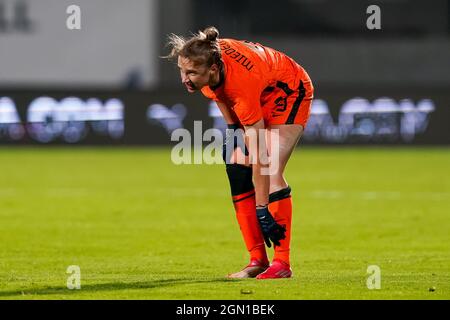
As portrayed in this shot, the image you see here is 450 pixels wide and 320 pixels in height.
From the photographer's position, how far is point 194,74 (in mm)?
9336

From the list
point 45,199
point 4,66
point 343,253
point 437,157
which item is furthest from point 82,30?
point 343,253

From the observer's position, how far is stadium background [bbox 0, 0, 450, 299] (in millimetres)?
11594

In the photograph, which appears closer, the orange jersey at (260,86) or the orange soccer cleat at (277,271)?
the orange jersey at (260,86)

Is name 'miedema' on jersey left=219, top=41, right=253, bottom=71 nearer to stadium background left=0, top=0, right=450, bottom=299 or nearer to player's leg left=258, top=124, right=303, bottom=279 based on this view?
player's leg left=258, top=124, right=303, bottom=279

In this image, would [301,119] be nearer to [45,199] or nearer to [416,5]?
[45,199]

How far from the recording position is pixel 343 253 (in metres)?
12.2

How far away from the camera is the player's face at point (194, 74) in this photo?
30.5ft

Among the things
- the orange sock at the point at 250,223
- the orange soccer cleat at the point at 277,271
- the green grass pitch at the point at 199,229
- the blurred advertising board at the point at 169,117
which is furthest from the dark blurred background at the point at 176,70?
the orange soccer cleat at the point at 277,271

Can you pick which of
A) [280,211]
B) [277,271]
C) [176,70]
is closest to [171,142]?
[176,70]

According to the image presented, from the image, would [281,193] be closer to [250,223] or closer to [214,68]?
[250,223]

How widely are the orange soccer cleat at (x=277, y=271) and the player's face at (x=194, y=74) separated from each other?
161 centimetres

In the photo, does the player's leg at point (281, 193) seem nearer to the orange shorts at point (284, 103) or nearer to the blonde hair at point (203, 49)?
the orange shorts at point (284, 103)

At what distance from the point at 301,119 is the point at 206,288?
1.73 m
